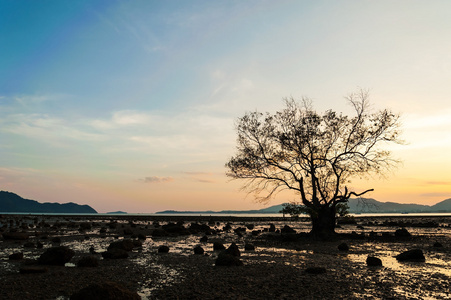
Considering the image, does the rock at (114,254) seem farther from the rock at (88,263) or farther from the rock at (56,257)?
the rock at (88,263)

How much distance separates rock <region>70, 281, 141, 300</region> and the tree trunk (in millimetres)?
26355

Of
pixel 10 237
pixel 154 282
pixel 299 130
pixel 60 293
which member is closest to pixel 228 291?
pixel 154 282

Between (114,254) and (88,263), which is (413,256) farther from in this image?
(88,263)

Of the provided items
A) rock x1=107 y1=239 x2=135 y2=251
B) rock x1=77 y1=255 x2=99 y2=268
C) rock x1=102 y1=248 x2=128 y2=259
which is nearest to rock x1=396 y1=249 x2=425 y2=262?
rock x1=102 y1=248 x2=128 y2=259

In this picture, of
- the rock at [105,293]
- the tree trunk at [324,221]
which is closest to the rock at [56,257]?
the rock at [105,293]

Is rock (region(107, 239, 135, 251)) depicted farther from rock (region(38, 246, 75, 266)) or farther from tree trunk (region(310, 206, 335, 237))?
tree trunk (region(310, 206, 335, 237))

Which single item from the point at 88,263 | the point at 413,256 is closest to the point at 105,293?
the point at 88,263

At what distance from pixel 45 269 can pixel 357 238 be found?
1187 inches

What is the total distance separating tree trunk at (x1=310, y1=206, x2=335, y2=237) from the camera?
33000mm

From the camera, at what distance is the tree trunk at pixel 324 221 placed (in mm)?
33000

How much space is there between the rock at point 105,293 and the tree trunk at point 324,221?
1038 inches

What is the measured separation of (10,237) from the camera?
31.1 metres

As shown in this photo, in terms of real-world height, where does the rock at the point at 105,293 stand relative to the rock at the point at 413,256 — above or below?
above

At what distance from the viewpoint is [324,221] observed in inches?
1310
